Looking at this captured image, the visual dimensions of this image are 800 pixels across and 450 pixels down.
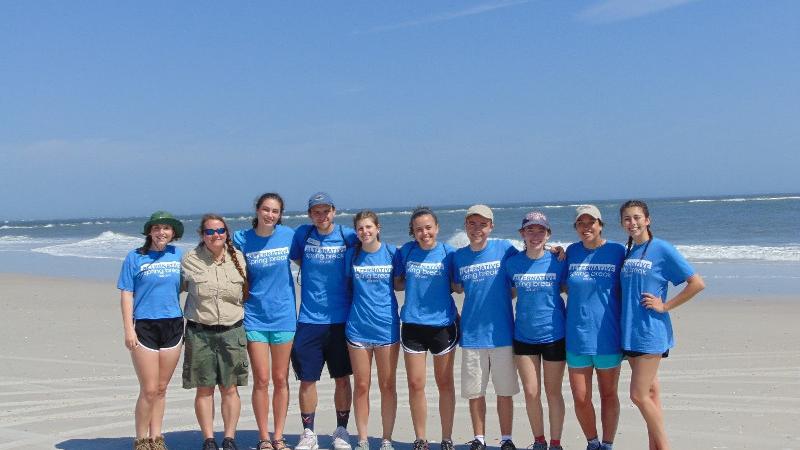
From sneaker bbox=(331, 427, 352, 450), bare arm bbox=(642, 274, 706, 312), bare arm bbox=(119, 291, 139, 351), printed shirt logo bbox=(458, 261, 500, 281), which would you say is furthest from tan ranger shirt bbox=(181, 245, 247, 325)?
bare arm bbox=(642, 274, 706, 312)

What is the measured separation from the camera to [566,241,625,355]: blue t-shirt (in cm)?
494

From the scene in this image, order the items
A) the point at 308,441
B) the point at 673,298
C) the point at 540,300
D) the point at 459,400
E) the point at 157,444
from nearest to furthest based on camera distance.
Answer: the point at 673,298 → the point at 540,300 → the point at 157,444 → the point at 308,441 → the point at 459,400

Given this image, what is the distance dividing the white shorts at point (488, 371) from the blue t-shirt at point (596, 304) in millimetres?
463

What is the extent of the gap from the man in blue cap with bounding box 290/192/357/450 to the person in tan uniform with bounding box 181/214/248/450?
1.44 ft

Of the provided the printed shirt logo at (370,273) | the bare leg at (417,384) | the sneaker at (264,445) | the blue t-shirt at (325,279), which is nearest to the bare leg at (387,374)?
the bare leg at (417,384)

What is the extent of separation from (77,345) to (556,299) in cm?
738

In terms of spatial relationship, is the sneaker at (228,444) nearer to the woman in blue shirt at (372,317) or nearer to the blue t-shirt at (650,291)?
the woman in blue shirt at (372,317)

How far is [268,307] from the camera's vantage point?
5496 mm

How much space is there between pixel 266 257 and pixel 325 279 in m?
0.46

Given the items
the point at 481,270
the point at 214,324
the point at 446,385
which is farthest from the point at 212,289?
the point at 481,270

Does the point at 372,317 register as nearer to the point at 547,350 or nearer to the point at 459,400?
the point at 547,350

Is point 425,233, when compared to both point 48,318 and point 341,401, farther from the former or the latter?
point 48,318

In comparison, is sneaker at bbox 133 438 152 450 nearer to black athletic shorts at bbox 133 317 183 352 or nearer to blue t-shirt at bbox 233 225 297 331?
black athletic shorts at bbox 133 317 183 352

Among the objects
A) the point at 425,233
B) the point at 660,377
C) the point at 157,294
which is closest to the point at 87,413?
the point at 157,294
